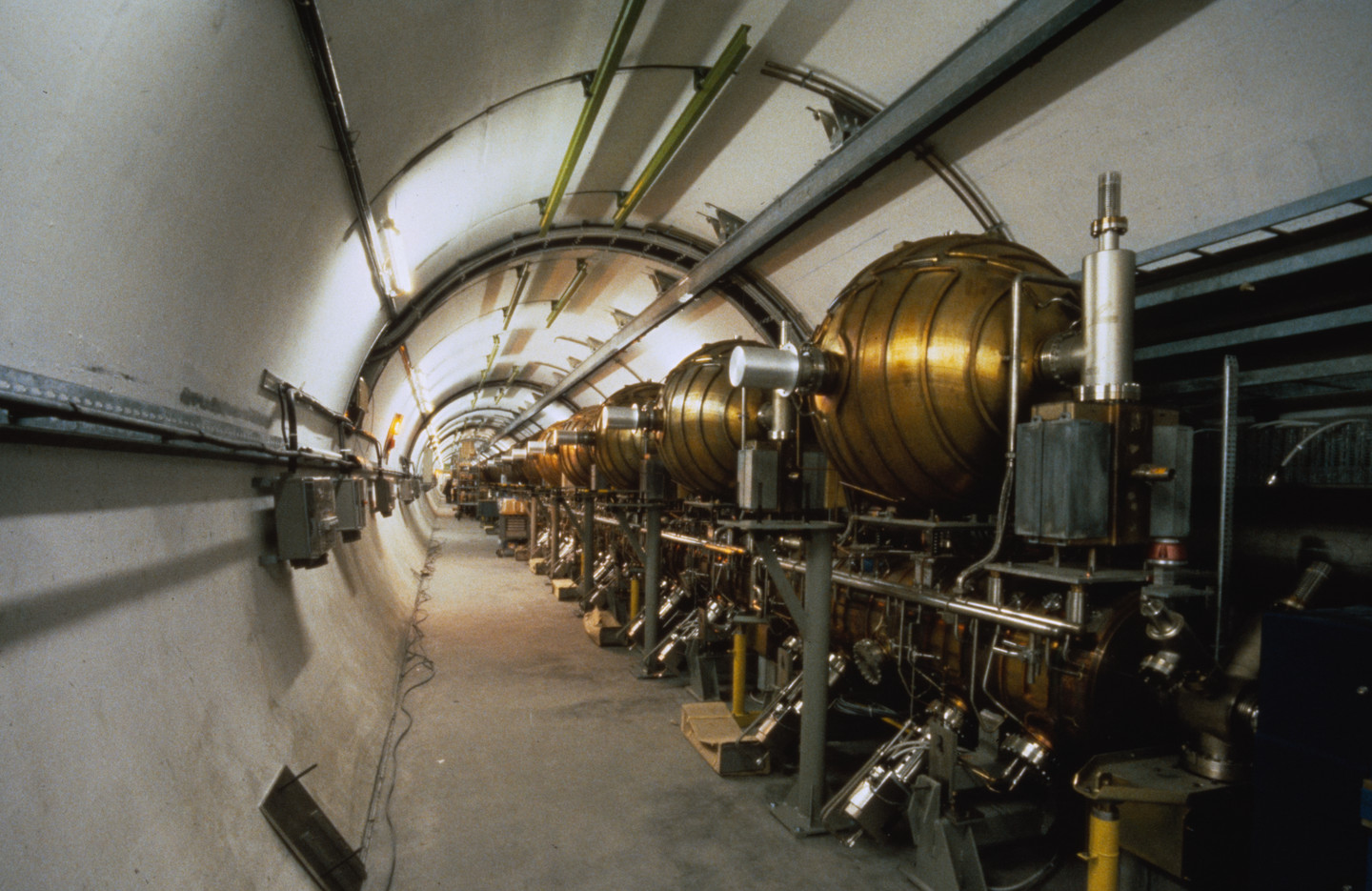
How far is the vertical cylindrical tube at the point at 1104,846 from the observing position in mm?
2250

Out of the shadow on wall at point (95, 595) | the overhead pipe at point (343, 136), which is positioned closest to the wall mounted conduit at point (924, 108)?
the overhead pipe at point (343, 136)

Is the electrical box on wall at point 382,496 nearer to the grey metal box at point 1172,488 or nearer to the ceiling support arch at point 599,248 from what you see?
the ceiling support arch at point 599,248

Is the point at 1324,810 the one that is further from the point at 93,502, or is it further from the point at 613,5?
the point at 613,5

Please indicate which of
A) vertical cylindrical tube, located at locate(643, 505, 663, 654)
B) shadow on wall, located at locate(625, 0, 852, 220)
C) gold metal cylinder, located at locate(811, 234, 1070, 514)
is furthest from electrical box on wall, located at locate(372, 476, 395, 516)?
gold metal cylinder, located at locate(811, 234, 1070, 514)

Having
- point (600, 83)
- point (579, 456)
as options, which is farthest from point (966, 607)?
point (579, 456)

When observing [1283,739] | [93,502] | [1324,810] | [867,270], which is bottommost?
[1324,810]

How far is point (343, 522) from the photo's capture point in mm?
4613

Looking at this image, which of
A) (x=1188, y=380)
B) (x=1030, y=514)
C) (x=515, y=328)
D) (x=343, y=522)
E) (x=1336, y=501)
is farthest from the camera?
(x=515, y=328)

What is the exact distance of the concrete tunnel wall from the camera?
4.88 feet

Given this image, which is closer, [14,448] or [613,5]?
[14,448]

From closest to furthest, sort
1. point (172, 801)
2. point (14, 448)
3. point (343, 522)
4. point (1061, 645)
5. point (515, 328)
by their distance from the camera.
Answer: point (14, 448)
point (172, 801)
point (1061, 645)
point (343, 522)
point (515, 328)

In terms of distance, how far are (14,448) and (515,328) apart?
9317 millimetres

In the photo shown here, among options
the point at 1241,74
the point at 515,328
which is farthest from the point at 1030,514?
the point at 515,328

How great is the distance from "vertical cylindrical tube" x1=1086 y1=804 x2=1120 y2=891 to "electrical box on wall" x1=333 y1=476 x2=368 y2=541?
4.23 metres
